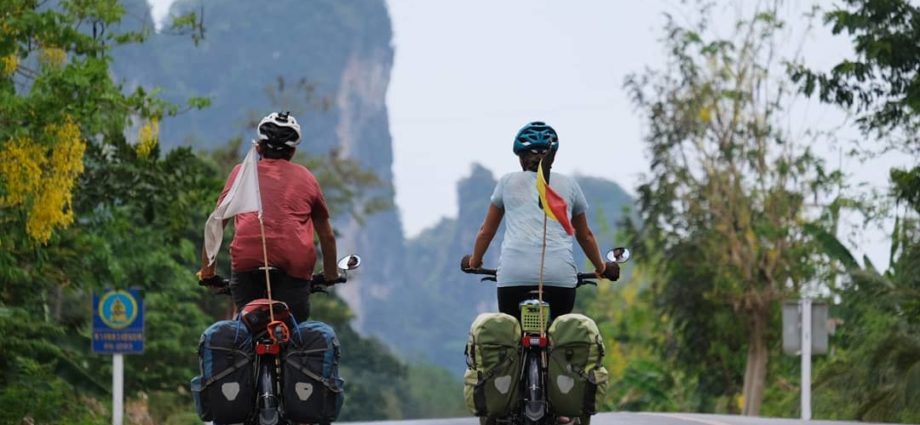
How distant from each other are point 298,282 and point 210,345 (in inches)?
22.1

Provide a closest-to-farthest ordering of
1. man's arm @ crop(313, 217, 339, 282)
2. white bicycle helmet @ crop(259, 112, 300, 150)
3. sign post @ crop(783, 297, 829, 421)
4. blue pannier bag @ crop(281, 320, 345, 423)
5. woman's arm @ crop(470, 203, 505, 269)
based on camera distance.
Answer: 1. blue pannier bag @ crop(281, 320, 345, 423)
2. white bicycle helmet @ crop(259, 112, 300, 150)
3. man's arm @ crop(313, 217, 339, 282)
4. woman's arm @ crop(470, 203, 505, 269)
5. sign post @ crop(783, 297, 829, 421)

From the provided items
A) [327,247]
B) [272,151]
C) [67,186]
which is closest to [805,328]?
[67,186]

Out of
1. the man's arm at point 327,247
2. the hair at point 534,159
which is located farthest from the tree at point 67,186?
the hair at point 534,159

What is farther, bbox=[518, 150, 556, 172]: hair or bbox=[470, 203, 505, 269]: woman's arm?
bbox=[470, 203, 505, 269]: woman's arm

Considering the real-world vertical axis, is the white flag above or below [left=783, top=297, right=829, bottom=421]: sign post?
above

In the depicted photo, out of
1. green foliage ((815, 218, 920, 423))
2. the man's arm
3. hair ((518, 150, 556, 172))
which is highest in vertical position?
hair ((518, 150, 556, 172))

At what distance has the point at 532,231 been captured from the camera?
32.9 feet

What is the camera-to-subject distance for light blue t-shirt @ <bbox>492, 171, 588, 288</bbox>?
9961 mm

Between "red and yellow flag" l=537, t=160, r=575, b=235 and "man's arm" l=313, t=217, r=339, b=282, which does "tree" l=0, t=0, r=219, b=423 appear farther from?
"red and yellow flag" l=537, t=160, r=575, b=235

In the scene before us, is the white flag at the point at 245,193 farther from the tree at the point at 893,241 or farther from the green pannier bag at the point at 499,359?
the tree at the point at 893,241

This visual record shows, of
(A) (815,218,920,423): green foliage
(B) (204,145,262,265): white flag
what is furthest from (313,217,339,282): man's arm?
(A) (815,218,920,423): green foliage

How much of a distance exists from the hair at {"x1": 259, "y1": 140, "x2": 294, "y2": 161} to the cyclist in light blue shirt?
1.11 metres

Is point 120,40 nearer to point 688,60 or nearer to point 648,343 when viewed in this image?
point 688,60

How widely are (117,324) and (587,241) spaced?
45.5ft
